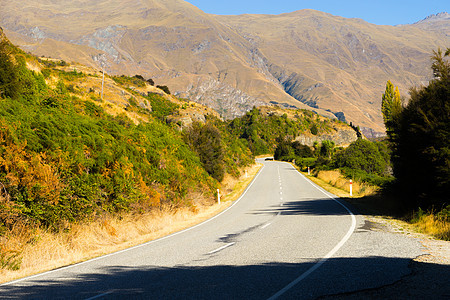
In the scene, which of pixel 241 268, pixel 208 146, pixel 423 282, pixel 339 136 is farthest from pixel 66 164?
pixel 339 136

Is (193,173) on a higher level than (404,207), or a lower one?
higher

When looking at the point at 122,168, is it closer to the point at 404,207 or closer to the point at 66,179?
the point at 66,179

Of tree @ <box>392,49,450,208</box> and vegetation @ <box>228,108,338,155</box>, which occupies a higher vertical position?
vegetation @ <box>228,108,338,155</box>

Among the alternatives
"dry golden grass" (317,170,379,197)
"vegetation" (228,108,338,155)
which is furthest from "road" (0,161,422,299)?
"vegetation" (228,108,338,155)

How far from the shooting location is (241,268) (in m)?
6.93

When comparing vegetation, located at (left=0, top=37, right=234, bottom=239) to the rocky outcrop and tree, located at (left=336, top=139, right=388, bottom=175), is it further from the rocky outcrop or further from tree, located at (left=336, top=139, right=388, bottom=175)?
the rocky outcrop

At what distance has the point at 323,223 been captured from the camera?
42.3 feet

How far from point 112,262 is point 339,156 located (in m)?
41.6

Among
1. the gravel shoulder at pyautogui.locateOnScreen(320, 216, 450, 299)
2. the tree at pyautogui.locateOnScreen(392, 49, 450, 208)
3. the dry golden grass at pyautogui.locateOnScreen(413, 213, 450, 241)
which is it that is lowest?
the dry golden grass at pyautogui.locateOnScreen(413, 213, 450, 241)

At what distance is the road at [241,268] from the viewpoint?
5566mm

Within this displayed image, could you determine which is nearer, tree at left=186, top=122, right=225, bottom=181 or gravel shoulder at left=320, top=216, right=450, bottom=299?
gravel shoulder at left=320, top=216, right=450, bottom=299

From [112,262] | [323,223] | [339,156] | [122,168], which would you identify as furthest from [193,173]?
[339,156]

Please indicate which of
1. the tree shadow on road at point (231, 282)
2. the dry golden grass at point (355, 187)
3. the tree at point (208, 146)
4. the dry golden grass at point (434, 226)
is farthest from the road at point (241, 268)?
the tree at point (208, 146)

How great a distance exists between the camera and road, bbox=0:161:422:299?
219 inches
